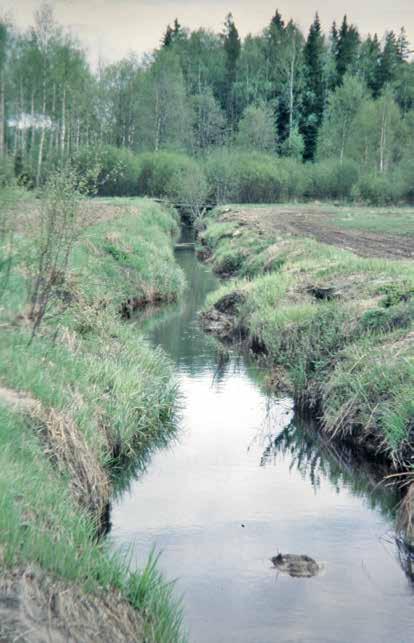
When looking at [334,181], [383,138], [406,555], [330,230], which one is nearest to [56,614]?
[406,555]

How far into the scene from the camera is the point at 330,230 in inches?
1371

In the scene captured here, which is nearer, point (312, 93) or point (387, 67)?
point (312, 93)

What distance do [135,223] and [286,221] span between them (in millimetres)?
12589

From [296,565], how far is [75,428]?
7.77 feet

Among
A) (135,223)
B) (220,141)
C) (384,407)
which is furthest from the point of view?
(220,141)

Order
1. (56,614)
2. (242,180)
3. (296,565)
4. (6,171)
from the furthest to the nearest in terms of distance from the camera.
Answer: (242,180)
(6,171)
(296,565)
(56,614)

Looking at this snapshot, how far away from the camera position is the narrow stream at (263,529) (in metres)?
6.46

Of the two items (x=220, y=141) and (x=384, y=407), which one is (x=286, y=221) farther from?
(x=220, y=141)

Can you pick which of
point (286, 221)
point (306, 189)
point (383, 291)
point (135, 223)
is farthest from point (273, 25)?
point (383, 291)

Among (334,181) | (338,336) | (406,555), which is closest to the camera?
(406,555)

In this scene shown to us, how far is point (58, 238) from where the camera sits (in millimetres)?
10305

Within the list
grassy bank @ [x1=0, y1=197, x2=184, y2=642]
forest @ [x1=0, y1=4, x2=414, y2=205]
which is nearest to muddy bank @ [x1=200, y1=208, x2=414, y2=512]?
grassy bank @ [x1=0, y1=197, x2=184, y2=642]

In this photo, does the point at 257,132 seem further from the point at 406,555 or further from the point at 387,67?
the point at 406,555

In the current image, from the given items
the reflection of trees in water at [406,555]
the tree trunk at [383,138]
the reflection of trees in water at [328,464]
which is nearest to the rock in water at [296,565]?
the reflection of trees in water at [406,555]
